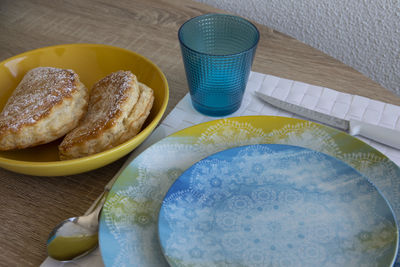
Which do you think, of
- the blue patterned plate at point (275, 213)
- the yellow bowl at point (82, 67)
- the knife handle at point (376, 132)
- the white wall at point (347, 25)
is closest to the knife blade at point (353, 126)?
the knife handle at point (376, 132)

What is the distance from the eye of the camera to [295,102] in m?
0.80

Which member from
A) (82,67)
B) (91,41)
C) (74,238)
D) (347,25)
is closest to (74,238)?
(74,238)

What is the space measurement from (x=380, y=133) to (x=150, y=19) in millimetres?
698

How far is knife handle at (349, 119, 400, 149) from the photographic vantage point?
0.66 m

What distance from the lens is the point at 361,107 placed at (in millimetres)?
773

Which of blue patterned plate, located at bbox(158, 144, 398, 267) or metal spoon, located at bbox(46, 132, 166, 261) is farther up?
blue patterned plate, located at bbox(158, 144, 398, 267)

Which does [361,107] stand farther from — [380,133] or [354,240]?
[354,240]

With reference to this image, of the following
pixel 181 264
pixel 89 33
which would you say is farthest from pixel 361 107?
pixel 89 33

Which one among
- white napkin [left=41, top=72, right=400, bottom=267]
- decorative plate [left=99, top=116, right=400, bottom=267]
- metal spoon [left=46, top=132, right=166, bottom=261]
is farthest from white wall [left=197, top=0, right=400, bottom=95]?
metal spoon [left=46, top=132, right=166, bottom=261]

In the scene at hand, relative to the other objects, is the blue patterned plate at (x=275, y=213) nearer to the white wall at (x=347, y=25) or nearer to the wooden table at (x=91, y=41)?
the wooden table at (x=91, y=41)

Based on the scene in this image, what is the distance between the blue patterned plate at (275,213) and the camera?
0.49 meters

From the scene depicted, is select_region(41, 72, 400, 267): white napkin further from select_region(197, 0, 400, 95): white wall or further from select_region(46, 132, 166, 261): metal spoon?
select_region(197, 0, 400, 95): white wall

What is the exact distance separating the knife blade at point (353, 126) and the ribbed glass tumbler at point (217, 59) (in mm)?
98

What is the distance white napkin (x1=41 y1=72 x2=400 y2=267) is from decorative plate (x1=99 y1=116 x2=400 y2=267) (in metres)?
0.10
